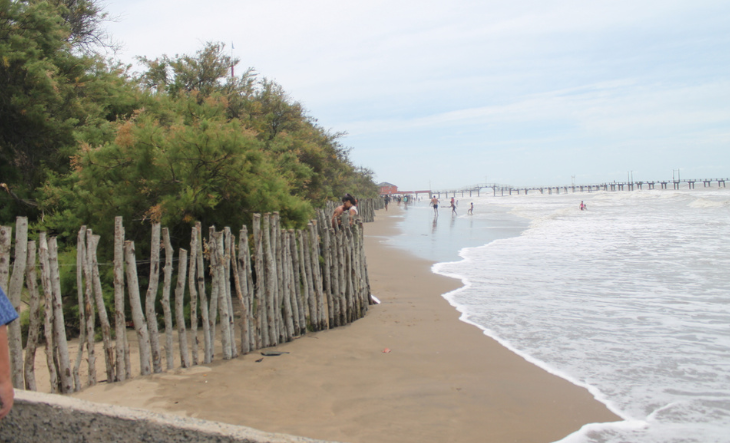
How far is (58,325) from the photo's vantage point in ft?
13.2

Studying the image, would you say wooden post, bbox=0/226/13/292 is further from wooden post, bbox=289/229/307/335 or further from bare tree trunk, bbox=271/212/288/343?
wooden post, bbox=289/229/307/335

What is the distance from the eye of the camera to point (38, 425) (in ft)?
7.50

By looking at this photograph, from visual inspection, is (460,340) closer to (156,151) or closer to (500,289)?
(500,289)

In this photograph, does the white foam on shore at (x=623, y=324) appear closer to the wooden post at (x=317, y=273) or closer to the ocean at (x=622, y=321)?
the ocean at (x=622, y=321)

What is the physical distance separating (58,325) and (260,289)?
1.80 m

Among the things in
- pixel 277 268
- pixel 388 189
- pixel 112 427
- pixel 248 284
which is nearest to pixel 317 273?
pixel 277 268

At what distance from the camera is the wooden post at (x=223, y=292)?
16.3 ft

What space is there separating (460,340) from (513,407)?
1873 mm

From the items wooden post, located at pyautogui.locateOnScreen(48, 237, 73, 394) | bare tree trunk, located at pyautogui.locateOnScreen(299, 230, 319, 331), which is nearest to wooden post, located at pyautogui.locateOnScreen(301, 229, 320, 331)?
bare tree trunk, located at pyautogui.locateOnScreen(299, 230, 319, 331)

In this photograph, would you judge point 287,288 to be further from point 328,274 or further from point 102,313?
point 102,313

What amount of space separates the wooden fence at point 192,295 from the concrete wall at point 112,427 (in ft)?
5.66

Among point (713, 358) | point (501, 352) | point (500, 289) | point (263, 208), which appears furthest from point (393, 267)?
point (713, 358)

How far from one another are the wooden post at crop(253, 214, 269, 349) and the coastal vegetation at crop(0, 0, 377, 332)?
1.59 m

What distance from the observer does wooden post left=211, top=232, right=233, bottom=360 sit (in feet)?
16.3
